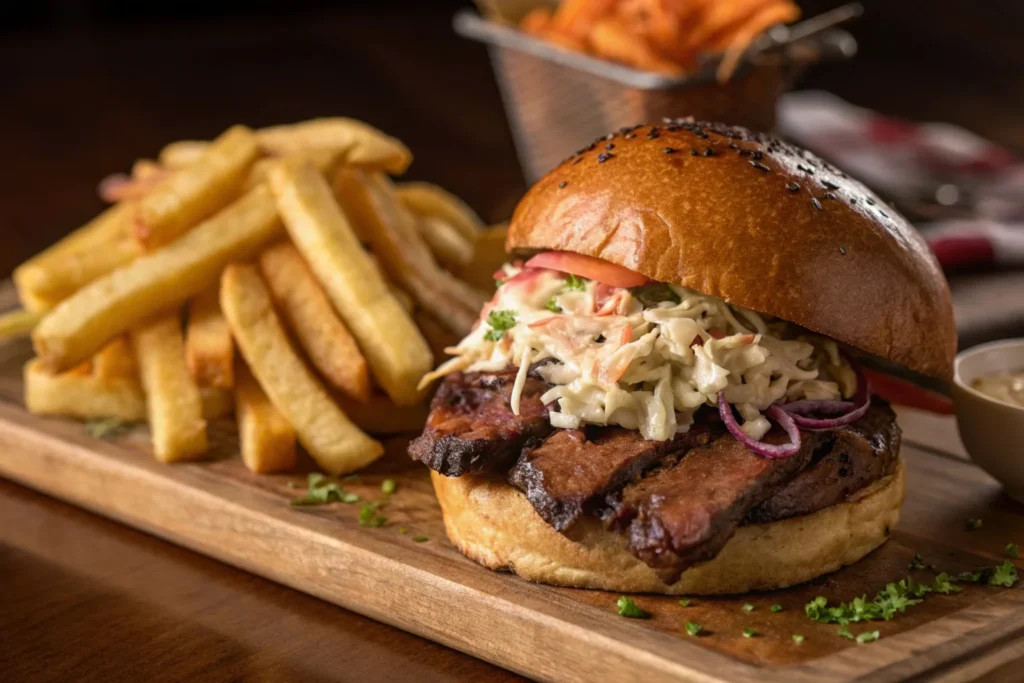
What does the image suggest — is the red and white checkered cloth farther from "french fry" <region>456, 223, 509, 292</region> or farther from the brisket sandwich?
the brisket sandwich

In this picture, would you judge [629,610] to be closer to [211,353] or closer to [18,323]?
[211,353]

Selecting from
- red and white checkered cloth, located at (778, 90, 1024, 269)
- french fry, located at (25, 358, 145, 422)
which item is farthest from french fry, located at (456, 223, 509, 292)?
red and white checkered cloth, located at (778, 90, 1024, 269)

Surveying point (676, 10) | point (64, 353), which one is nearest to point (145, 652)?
point (64, 353)

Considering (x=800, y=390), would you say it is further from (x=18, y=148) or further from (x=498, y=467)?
(x=18, y=148)

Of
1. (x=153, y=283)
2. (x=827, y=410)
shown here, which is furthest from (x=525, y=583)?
(x=153, y=283)

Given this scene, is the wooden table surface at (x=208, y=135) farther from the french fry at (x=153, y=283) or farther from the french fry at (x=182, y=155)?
the french fry at (x=182, y=155)

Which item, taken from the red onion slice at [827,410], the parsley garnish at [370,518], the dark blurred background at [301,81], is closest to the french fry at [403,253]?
the parsley garnish at [370,518]

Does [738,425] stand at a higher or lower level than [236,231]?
lower
